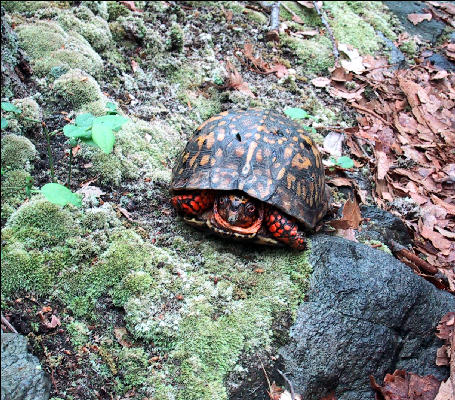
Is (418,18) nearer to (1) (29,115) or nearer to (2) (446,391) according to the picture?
(2) (446,391)

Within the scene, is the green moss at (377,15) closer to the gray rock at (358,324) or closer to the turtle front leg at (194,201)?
the gray rock at (358,324)

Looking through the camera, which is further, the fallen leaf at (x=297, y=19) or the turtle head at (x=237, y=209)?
the fallen leaf at (x=297, y=19)

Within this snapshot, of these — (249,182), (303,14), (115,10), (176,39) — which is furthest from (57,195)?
(303,14)

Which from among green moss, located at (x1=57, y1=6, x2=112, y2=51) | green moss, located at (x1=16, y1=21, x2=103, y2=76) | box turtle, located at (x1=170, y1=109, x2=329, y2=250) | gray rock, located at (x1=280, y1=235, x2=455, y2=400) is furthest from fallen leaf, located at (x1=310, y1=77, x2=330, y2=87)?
gray rock, located at (x1=280, y1=235, x2=455, y2=400)

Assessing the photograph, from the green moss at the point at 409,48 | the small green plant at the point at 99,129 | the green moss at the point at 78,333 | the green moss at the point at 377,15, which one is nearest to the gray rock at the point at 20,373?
the green moss at the point at 78,333

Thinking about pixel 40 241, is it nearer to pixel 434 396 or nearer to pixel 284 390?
pixel 284 390

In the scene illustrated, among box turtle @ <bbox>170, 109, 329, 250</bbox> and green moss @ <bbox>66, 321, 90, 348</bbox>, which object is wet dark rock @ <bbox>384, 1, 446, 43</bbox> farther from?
green moss @ <bbox>66, 321, 90, 348</bbox>

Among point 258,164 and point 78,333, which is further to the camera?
point 258,164

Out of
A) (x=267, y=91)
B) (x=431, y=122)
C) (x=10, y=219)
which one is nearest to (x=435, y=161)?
(x=431, y=122)
